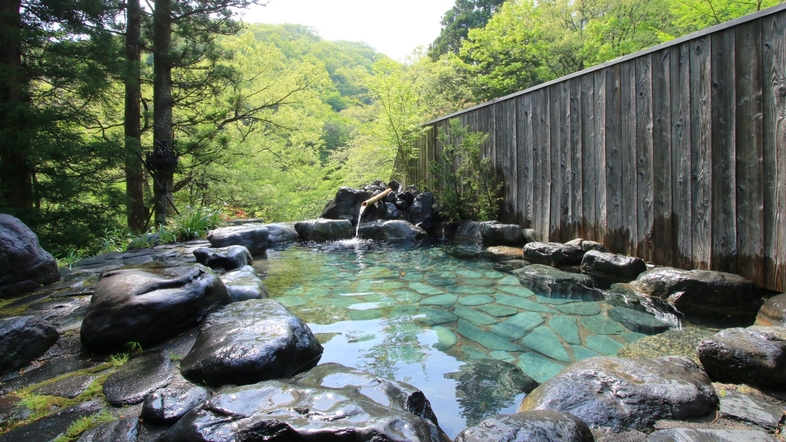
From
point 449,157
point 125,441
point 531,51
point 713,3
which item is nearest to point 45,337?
point 125,441

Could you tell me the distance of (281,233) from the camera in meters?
8.09

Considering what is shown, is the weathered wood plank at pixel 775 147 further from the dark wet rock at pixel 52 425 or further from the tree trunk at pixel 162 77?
the tree trunk at pixel 162 77

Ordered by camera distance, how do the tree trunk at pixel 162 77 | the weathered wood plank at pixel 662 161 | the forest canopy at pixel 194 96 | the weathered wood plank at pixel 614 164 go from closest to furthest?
1. the weathered wood plank at pixel 662 161
2. the weathered wood plank at pixel 614 164
3. the forest canopy at pixel 194 96
4. the tree trunk at pixel 162 77

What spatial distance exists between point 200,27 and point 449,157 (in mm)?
5764

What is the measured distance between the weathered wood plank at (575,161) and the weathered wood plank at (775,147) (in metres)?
2.04

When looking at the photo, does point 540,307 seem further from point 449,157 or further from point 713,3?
point 713,3

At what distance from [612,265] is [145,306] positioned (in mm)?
4144

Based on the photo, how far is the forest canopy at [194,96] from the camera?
575 cm

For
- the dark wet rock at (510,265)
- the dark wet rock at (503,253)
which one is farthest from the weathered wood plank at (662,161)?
the dark wet rock at (503,253)

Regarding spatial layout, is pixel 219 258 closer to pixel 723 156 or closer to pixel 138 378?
pixel 138 378

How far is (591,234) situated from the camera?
4848 millimetres

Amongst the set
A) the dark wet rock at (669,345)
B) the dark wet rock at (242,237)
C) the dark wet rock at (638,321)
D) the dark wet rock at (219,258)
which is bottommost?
the dark wet rock at (669,345)

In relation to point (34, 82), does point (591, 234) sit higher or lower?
lower

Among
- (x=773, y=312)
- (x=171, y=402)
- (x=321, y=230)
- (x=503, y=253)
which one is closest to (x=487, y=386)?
(x=171, y=402)
